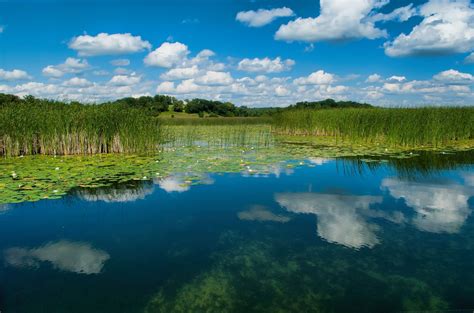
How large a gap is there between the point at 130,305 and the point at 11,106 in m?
13.3

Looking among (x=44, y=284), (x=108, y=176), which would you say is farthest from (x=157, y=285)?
(x=108, y=176)

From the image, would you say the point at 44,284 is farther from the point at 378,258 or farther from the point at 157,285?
the point at 378,258

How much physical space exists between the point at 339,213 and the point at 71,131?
10.2 metres

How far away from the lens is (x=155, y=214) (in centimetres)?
579

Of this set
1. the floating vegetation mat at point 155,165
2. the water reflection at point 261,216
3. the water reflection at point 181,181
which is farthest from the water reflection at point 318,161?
the water reflection at point 261,216

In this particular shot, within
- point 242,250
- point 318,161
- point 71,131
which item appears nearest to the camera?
point 242,250

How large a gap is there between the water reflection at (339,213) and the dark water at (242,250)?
0.09ft

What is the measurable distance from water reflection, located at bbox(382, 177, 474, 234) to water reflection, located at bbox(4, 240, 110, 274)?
4.58 meters

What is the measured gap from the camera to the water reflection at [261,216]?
547 cm

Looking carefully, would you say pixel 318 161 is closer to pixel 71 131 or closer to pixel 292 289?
pixel 292 289

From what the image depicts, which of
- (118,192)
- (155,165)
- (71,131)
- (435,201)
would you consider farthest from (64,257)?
(71,131)

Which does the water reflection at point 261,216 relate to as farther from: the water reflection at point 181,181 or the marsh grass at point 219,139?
the marsh grass at point 219,139

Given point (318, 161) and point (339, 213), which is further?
point (318, 161)

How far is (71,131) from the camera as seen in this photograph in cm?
1208
